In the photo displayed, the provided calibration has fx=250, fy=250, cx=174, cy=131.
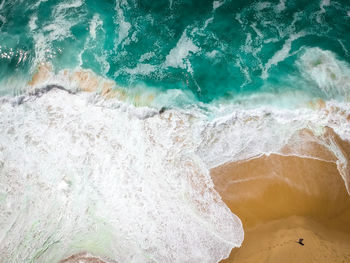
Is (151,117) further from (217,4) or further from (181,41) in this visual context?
(217,4)

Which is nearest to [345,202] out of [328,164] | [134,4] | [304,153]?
[328,164]

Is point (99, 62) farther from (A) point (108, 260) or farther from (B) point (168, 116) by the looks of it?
(A) point (108, 260)

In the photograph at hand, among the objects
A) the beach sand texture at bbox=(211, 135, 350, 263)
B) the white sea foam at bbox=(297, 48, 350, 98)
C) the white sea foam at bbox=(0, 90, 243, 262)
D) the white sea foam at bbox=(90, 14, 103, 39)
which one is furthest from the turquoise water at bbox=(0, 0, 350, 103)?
the beach sand texture at bbox=(211, 135, 350, 263)

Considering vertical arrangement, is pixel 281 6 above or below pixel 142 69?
above

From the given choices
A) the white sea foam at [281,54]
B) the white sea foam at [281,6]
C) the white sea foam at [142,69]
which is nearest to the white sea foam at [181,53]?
the white sea foam at [142,69]

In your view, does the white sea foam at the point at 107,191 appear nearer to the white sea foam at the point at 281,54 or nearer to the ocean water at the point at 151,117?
the ocean water at the point at 151,117

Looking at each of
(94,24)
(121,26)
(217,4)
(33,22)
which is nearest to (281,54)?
(217,4)

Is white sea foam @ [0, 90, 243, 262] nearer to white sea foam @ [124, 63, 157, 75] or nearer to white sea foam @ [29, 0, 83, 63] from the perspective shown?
white sea foam @ [124, 63, 157, 75]
